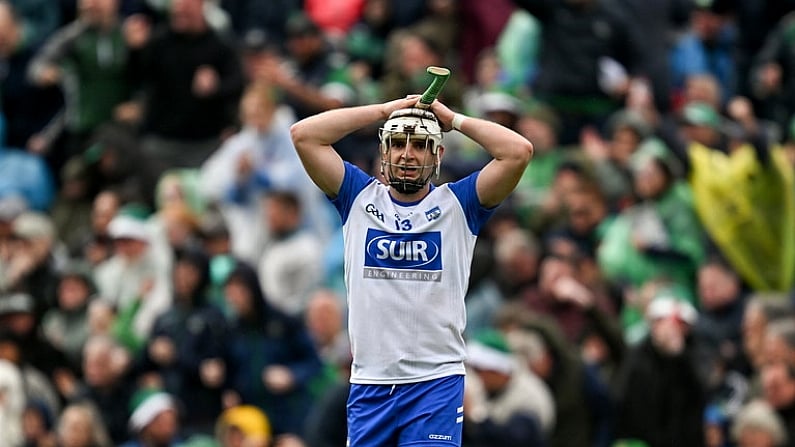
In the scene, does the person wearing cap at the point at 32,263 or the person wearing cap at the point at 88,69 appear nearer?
the person wearing cap at the point at 32,263

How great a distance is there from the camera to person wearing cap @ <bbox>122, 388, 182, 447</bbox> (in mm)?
14898

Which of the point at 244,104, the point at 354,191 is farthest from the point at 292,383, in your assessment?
the point at 354,191

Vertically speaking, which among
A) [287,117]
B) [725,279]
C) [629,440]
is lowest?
[629,440]

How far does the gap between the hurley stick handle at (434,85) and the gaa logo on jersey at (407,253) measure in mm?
665

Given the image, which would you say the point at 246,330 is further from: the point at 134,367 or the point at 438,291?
the point at 438,291

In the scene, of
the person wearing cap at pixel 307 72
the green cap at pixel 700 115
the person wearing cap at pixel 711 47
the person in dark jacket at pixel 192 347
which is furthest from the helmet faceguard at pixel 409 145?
the person wearing cap at pixel 711 47

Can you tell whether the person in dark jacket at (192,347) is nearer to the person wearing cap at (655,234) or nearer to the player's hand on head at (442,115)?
the person wearing cap at (655,234)

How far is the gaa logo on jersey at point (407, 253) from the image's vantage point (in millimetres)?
10133

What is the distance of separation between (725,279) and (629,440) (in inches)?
69.6

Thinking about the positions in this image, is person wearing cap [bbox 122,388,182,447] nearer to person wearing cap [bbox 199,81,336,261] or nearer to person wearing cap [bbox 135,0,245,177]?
person wearing cap [bbox 199,81,336,261]

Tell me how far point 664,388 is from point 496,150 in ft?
15.8

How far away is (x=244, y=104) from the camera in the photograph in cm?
1756

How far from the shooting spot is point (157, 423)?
14.9m

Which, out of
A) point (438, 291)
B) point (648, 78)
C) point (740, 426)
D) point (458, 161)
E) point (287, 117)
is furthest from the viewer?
point (648, 78)
